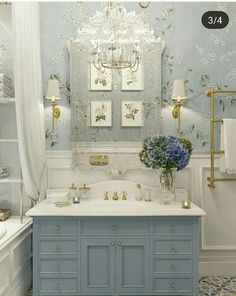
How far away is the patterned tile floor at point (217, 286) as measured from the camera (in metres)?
3.11

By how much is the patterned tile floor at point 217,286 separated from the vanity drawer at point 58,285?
333 mm

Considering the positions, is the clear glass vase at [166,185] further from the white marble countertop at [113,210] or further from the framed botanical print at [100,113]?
the framed botanical print at [100,113]

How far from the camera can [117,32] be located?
337 centimetres

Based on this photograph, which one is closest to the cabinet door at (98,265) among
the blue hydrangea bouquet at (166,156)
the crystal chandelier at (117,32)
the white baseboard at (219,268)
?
the blue hydrangea bouquet at (166,156)

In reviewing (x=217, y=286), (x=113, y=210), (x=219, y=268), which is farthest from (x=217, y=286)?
(x=113, y=210)

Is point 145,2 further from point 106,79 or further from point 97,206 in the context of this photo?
point 97,206

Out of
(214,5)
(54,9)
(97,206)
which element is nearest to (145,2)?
(214,5)

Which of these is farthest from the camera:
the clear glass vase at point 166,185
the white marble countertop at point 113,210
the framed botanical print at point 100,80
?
the framed botanical print at point 100,80

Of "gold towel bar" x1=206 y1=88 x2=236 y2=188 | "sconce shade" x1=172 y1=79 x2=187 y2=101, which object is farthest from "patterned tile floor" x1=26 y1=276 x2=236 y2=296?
"sconce shade" x1=172 y1=79 x2=187 y2=101

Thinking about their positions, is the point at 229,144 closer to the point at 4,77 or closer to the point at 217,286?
the point at 217,286

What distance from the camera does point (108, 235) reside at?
2863mm

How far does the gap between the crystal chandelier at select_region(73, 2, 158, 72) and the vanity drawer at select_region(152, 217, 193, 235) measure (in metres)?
1.51

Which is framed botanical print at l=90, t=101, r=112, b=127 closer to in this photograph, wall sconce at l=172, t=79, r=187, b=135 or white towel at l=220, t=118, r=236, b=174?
wall sconce at l=172, t=79, r=187, b=135

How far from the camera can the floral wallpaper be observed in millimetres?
3475
